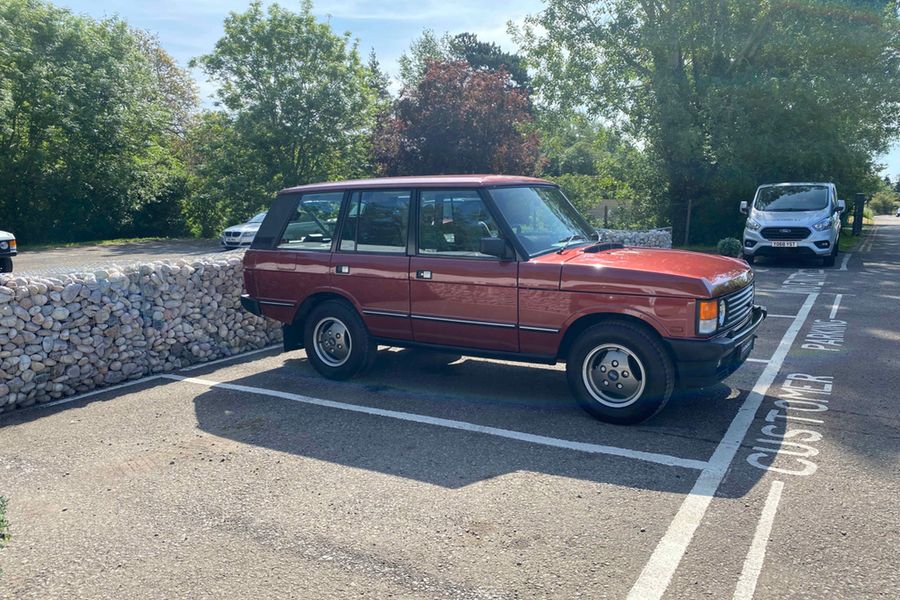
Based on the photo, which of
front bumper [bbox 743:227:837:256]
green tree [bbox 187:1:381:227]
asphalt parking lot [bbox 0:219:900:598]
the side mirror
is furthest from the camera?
green tree [bbox 187:1:381:227]

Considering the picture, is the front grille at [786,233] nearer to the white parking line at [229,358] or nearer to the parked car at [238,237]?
the white parking line at [229,358]

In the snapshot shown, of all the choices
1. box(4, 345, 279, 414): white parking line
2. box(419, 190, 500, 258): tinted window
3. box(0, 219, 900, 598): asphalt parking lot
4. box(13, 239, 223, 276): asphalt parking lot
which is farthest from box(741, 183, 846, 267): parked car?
box(13, 239, 223, 276): asphalt parking lot

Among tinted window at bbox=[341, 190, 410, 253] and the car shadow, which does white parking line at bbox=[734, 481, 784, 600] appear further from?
tinted window at bbox=[341, 190, 410, 253]

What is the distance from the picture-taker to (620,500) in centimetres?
447

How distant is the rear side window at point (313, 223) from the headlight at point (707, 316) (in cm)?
370

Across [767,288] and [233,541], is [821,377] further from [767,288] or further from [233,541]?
[767,288]

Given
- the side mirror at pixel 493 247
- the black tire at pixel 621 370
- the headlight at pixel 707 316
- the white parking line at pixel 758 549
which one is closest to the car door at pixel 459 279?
the side mirror at pixel 493 247

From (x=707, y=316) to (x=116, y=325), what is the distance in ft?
18.8

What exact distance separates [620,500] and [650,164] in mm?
22359

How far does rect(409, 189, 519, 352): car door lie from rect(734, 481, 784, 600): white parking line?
2.43m

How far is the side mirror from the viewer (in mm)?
6004

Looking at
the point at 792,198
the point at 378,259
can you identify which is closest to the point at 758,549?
the point at 378,259

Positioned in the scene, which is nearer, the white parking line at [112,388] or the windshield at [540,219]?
the windshield at [540,219]

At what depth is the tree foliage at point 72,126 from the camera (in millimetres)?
26906
